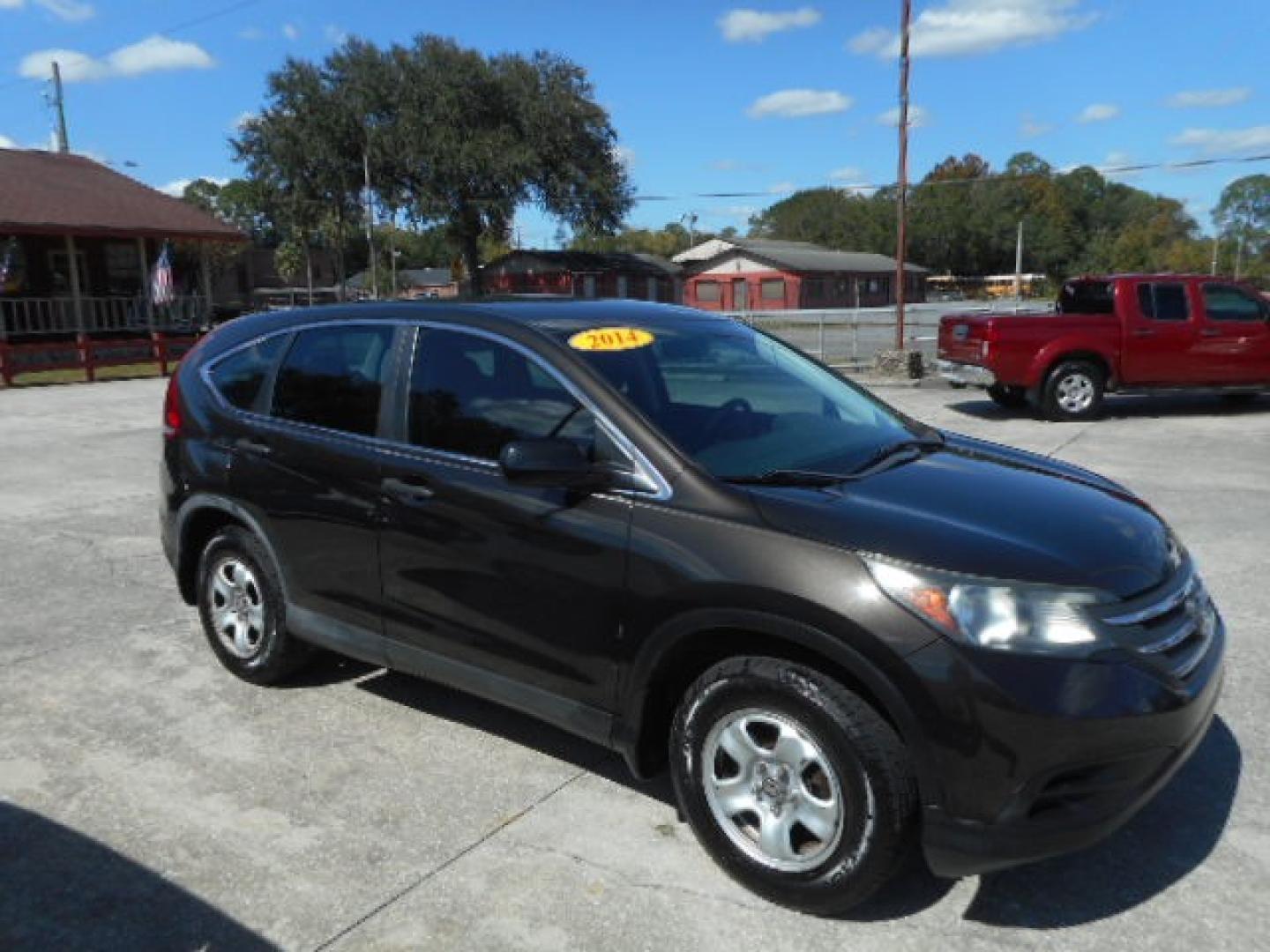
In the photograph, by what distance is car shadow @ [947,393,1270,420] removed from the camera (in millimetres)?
12797

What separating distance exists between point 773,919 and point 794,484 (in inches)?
47.5

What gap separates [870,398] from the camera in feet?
13.8

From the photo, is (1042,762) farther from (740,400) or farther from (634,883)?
(740,400)

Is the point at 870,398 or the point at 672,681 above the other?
the point at 870,398

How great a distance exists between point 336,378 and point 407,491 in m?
0.74

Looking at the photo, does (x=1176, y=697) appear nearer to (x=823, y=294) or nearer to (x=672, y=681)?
(x=672, y=681)

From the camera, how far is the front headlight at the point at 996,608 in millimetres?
2488

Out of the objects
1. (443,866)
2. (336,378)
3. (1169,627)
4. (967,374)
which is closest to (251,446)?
(336,378)

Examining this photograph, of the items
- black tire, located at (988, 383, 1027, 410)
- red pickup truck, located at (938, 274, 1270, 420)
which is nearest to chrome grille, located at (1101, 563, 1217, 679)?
red pickup truck, located at (938, 274, 1270, 420)

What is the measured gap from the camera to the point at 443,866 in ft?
10.1

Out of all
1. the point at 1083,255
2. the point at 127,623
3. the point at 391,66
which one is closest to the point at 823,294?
the point at 391,66

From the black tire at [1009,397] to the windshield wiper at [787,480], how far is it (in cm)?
1064

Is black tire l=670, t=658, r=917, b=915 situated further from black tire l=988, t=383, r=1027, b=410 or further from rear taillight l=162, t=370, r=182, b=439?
black tire l=988, t=383, r=1027, b=410

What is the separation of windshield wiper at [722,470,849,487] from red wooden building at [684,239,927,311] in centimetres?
6805
